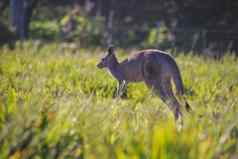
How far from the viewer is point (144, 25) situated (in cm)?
2466

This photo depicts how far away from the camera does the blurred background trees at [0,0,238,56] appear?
19.0 meters

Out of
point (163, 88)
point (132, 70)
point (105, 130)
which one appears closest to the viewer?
point (105, 130)

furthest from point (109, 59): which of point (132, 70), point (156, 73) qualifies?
point (156, 73)

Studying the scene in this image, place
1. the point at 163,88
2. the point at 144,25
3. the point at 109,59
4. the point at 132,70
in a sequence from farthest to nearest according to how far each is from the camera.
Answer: the point at 144,25 < the point at 109,59 < the point at 132,70 < the point at 163,88

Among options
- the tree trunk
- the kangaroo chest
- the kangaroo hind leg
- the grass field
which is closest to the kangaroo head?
the kangaroo chest

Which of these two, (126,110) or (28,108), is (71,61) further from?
(28,108)

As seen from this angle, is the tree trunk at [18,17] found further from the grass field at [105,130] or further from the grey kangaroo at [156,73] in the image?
the grass field at [105,130]

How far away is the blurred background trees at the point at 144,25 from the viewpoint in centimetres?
1900

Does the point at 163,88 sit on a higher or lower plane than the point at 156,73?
lower

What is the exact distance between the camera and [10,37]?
1791 centimetres

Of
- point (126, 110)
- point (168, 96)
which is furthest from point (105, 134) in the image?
point (168, 96)

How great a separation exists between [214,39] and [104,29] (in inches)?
166

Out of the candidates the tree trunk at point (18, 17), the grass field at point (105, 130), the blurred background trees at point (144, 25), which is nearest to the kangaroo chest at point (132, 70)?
the grass field at point (105, 130)

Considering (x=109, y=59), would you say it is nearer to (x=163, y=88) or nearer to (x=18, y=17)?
(x=163, y=88)
